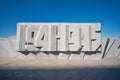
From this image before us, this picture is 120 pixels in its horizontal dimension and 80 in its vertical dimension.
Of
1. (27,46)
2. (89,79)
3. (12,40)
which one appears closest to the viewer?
(89,79)

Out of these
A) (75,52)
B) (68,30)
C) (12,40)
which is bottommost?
(75,52)

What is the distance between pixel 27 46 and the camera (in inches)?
445

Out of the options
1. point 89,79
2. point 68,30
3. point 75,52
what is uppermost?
point 68,30

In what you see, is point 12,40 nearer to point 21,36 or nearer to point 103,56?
point 21,36

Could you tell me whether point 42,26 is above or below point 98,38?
above

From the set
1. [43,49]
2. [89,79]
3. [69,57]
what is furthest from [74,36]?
[89,79]

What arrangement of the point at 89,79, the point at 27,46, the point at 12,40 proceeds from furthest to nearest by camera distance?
the point at 12,40 < the point at 27,46 < the point at 89,79

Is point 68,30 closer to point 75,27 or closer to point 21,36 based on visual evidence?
point 75,27

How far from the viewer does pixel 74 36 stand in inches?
457

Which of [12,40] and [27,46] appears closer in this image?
[27,46]

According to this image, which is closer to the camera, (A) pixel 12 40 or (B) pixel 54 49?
(B) pixel 54 49

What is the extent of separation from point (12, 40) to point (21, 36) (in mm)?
1336

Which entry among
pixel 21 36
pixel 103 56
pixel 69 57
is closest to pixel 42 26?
pixel 21 36

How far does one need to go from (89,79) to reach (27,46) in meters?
6.52
